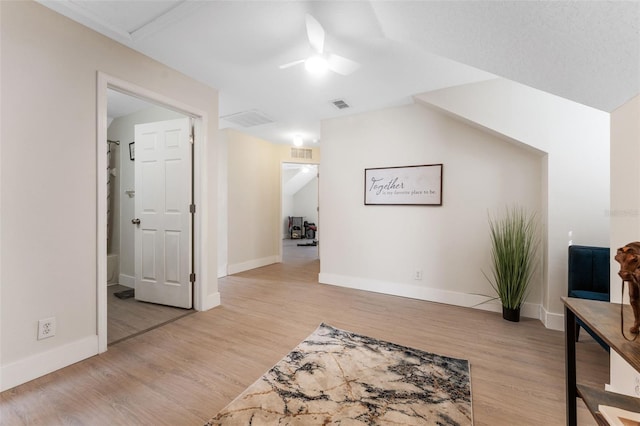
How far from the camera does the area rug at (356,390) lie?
137 cm

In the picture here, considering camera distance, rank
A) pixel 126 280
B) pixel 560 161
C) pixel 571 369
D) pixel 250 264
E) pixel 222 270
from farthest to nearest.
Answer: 1. pixel 250 264
2. pixel 222 270
3. pixel 126 280
4. pixel 560 161
5. pixel 571 369

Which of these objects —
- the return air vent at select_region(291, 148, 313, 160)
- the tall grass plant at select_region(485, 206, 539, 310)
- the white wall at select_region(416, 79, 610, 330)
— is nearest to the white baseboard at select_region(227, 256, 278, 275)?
the return air vent at select_region(291, 148, 313, 160)

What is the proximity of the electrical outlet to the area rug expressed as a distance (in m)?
1.35

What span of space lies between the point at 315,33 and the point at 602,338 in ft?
6.72

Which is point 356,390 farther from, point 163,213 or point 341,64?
point 163,213

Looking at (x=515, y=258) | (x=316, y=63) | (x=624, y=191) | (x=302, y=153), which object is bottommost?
(x=515, y=258)

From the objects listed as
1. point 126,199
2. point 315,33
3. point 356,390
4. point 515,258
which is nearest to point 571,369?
point 356,390

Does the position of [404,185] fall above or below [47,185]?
above

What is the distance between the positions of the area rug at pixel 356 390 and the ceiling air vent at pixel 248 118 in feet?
10.00

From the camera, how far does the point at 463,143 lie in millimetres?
3035

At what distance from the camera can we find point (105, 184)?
6.77 ft

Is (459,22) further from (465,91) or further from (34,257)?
(34,257)

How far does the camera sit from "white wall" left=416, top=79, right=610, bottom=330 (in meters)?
2.32

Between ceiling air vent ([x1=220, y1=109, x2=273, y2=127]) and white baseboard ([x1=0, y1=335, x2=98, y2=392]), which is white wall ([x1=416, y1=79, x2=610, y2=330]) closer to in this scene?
ceiling air vent ([x1=220, y1=109, x2=273, y2=127])
